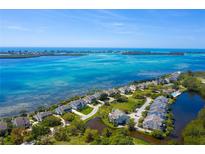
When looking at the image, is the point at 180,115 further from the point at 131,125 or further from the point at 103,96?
the point at 103,96

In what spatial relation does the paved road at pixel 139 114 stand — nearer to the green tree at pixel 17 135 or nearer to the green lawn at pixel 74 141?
the green lawn at pixel 74 141

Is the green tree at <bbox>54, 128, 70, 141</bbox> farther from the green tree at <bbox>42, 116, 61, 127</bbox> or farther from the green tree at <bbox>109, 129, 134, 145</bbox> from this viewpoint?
the green tree at <bbox>109, 129, 134, 145</bbox>

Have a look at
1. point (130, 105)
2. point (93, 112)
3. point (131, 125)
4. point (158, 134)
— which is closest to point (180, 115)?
point (130, 105)

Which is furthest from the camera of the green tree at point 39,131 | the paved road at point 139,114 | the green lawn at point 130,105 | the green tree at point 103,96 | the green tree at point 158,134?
the green tree at point 103,96

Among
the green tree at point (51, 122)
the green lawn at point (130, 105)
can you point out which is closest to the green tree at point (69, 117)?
the green tree at point (51, 122)

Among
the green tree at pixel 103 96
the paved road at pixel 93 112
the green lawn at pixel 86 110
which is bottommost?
the paved road at pixel 93 112

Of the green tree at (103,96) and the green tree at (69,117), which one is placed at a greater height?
the green tree at (103,96)
